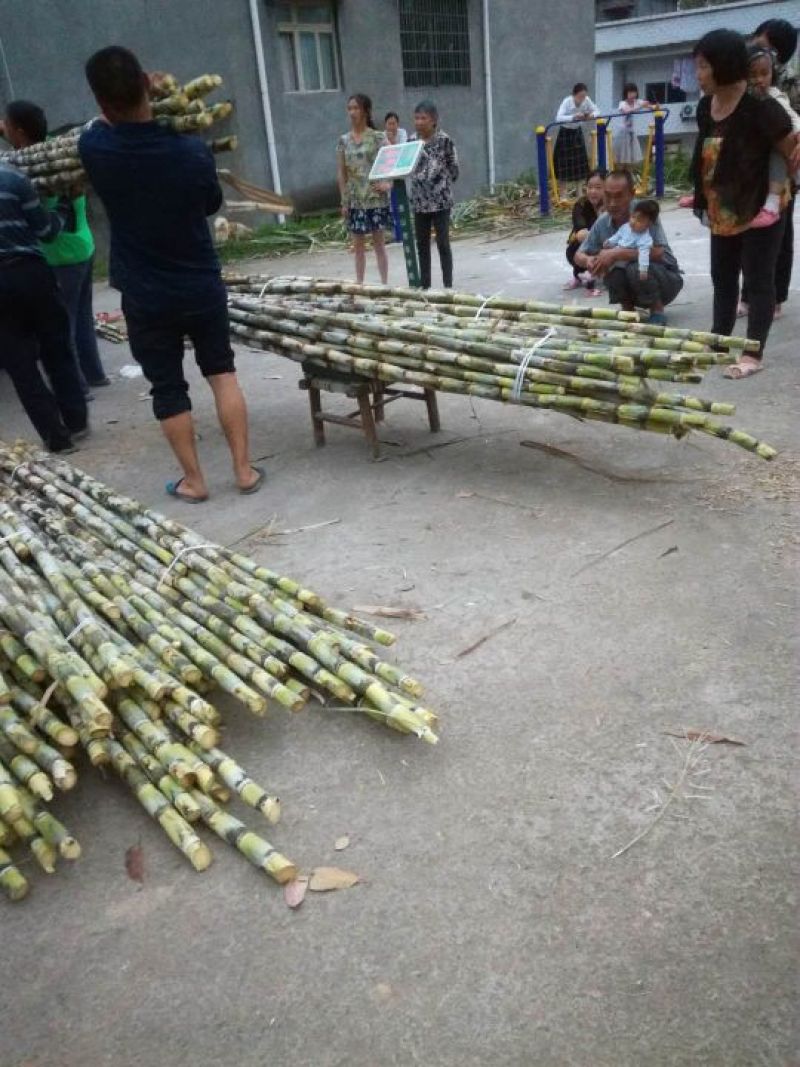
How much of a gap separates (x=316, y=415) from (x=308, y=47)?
10.6 metres

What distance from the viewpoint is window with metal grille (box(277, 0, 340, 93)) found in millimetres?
12461

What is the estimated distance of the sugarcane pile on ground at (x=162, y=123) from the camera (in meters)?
3.64

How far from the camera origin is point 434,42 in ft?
47.1

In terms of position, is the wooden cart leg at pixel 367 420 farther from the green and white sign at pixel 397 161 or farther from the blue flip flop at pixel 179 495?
the green and white sign at pixel 397 161

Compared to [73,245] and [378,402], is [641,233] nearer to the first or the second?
[378,402]

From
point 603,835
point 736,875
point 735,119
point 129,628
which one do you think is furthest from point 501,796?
point 735,119

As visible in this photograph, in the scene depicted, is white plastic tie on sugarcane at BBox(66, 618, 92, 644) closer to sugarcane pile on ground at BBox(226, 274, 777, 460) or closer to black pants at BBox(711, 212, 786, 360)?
sugarcane pile on ground at BBox(226, 274, 777, 460)

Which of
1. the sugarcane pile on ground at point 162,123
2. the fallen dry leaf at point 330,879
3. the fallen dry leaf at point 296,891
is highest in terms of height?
the sugarcane pile on ground at point 162,123

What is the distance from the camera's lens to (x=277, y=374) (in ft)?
19.9

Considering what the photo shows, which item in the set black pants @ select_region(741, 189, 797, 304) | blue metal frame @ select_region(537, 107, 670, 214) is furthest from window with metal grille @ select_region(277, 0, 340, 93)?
black pants @ select_region(741, 189, 797, 304)

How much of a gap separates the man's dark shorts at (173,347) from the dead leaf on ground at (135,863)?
229cm

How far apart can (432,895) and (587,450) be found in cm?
257

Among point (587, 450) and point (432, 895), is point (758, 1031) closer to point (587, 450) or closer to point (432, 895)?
point (432, 895)

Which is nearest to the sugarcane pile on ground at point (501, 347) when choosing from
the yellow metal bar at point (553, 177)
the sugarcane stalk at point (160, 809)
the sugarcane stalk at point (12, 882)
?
the sugarcane stalk at point (160, 809)
